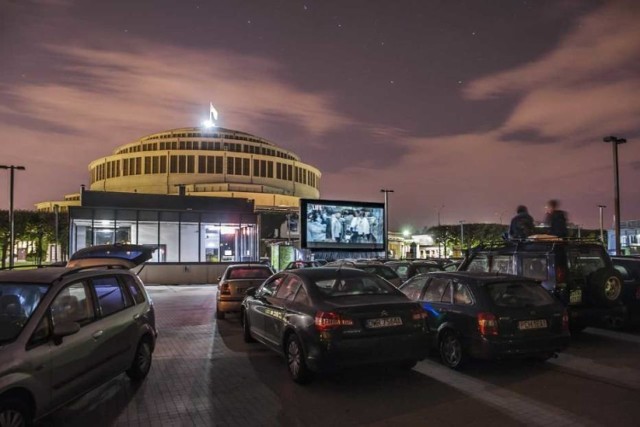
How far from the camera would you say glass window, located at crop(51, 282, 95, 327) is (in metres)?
5.35

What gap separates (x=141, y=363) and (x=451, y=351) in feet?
14.9

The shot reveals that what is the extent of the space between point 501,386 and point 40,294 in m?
5.62

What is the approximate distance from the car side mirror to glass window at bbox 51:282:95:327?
11cm

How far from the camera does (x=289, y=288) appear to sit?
8.02 meters

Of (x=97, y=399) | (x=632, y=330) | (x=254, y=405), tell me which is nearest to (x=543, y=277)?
(x=632, y=330)

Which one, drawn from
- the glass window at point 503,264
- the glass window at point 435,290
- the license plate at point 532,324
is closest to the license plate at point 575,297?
the glass window at point 503,264

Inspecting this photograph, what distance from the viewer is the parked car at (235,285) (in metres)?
13.9

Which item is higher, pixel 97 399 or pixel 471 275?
pixel 471 275

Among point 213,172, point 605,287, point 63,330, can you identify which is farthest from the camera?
point 213,172

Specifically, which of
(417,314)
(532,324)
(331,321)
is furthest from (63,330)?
(532,324)

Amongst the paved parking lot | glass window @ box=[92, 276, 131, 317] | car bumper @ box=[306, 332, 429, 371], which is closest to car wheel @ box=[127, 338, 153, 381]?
the paved parking lot

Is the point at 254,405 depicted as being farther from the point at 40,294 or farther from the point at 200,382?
the point at 40,294

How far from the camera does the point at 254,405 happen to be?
6133mm

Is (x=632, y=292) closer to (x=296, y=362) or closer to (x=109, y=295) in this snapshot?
(x=296, y=362)
